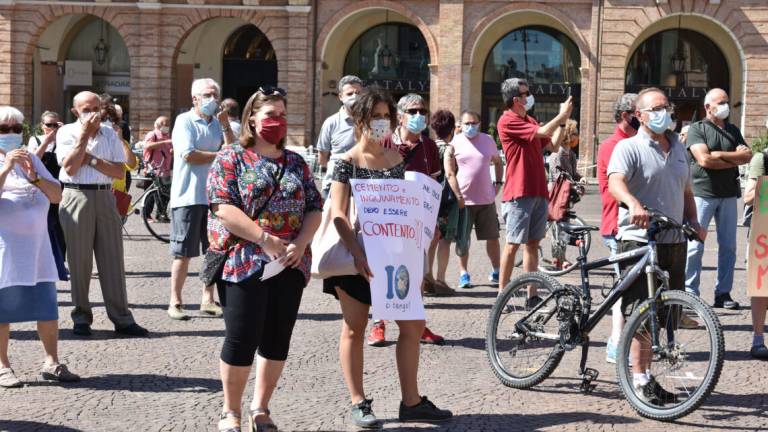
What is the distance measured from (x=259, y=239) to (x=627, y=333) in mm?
2237

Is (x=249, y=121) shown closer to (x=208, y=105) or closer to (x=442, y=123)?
(x=208, y=105)

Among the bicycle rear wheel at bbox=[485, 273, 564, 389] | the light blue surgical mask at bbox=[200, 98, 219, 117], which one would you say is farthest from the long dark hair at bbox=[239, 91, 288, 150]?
the light blue surgical mask at bbox=[200, 98, 219, 117]

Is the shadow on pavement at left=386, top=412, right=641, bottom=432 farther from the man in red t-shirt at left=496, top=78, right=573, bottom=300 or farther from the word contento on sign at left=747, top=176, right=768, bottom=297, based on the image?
the man in red t-shirt at left=496, top=78, right=573, bottom=300

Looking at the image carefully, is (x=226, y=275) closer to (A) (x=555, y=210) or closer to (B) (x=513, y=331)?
(B) (x=513, y=331)

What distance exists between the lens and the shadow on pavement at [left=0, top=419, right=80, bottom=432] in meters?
6.02

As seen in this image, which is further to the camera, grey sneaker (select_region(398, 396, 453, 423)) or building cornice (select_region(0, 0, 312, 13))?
building cornice (select_region(0, 0, 312, 13))

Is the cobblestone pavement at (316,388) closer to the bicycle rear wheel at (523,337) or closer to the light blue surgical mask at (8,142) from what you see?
the bicycle rear wheel at (523,337)

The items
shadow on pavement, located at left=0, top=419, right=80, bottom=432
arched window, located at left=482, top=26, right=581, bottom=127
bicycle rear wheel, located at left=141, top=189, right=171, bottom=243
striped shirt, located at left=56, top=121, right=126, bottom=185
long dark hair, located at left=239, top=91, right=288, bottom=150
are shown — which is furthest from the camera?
arched window, located at left=482, top=26, right=581, bottom=127

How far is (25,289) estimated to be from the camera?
7051 mm

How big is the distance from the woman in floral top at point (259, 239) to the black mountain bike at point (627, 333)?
6.04ft

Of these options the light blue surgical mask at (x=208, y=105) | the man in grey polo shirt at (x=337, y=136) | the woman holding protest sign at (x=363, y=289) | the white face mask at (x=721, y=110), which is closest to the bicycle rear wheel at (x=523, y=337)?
the woman holding protest sign at (x=363, y=289)

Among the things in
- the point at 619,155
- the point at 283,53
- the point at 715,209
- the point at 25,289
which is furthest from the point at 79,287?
the point at 283,53

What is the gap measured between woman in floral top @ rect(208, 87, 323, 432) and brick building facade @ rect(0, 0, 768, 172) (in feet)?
93.6

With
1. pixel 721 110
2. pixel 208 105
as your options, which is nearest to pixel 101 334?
pixel 208 105
